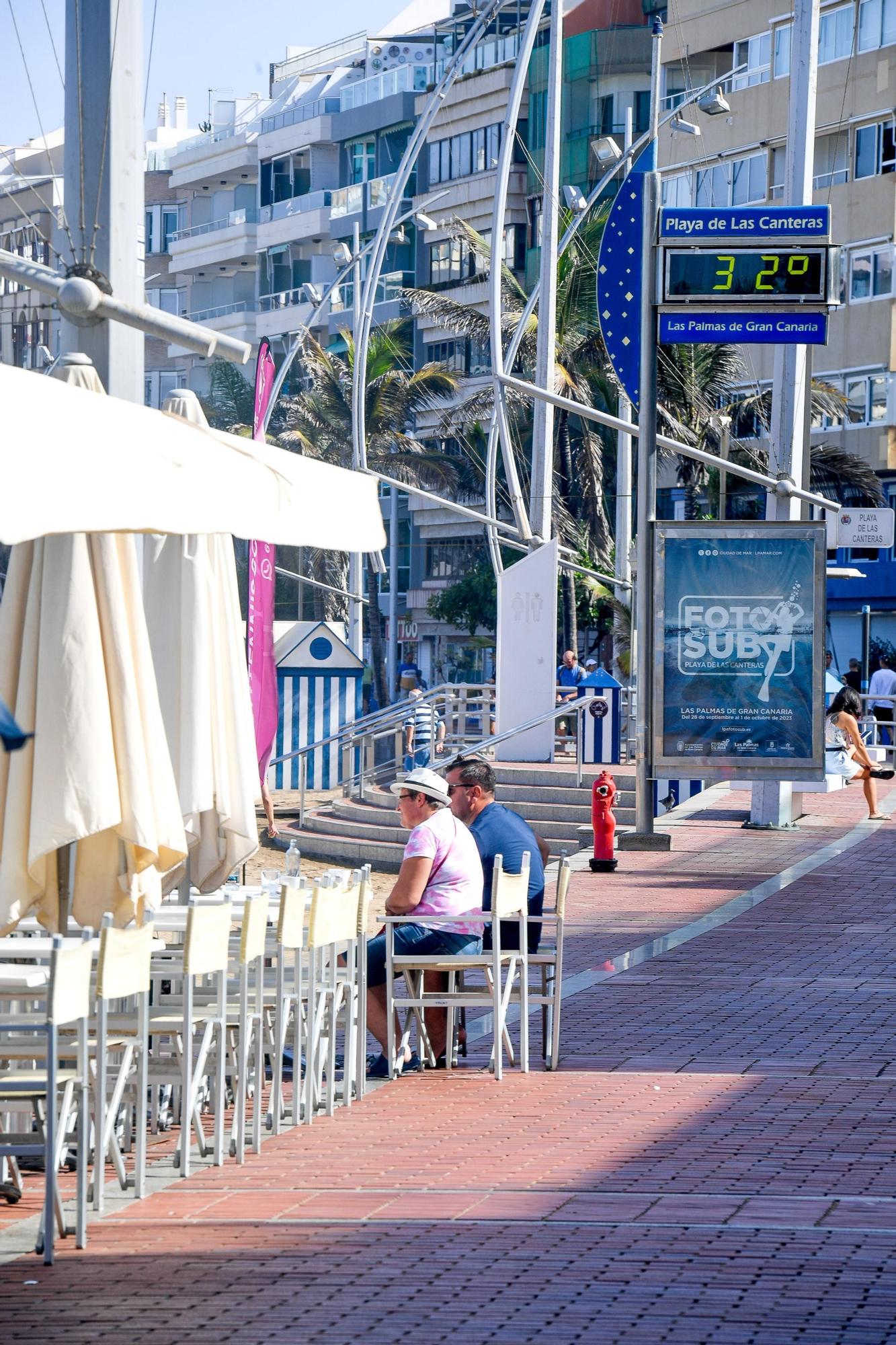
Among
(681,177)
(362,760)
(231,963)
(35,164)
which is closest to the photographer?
(231,963)

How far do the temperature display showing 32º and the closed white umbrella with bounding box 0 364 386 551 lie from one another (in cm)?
1219

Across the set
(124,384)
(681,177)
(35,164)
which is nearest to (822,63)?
(681,177)

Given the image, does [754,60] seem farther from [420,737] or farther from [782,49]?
[420,737]

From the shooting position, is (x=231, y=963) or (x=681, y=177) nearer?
(x=231, y=963)

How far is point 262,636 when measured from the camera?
66.5 ft

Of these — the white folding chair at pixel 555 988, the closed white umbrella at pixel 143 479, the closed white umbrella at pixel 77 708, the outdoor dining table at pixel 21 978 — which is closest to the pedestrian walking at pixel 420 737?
the white folding chair at pixel 555 988

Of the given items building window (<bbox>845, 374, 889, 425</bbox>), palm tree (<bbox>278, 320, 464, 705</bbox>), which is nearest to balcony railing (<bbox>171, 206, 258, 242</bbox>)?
palm tree (<bbox>278, 320, 464, 705</bbox>)

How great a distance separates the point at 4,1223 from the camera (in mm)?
7152

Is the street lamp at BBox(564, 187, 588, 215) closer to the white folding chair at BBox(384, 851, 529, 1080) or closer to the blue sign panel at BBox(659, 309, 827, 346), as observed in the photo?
the blue sign panel at BBox(659, 309, 827, 346)

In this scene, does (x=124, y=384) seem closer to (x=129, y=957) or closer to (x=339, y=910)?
(x=339, y=910)

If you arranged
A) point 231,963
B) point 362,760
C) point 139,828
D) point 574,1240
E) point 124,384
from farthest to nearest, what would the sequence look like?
point 362,760 → point 124,384 → point 231,963 → point 139,828 → point 574,1240

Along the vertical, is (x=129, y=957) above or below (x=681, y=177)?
below

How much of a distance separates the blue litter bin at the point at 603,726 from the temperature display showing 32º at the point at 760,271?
10.4 m

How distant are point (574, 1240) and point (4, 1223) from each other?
1.84 m
